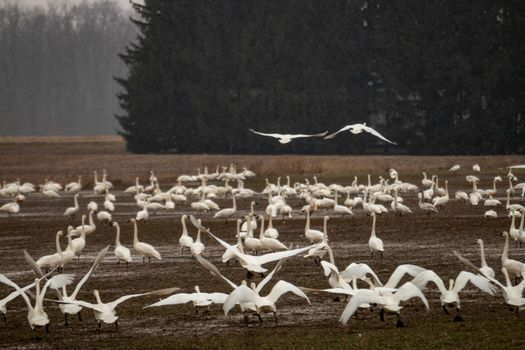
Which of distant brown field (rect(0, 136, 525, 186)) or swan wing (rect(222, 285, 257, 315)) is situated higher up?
swan wing (rect(222, 285, 257, 315))

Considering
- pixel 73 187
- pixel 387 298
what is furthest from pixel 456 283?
pixel 73 187

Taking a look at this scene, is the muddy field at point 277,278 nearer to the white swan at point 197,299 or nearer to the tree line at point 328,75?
the white swan at point 197,299

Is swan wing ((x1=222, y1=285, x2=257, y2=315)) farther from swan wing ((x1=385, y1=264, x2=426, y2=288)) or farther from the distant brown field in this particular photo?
the distant brown field

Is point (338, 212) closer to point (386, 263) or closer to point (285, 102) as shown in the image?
point (386, 263)

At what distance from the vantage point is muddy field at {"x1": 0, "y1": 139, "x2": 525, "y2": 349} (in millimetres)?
12695

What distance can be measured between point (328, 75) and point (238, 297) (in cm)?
5637

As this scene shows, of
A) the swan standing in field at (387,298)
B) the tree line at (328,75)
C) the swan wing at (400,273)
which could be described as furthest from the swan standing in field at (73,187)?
the swan standing in field at (387,298)

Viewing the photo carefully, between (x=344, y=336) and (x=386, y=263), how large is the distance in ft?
20.9

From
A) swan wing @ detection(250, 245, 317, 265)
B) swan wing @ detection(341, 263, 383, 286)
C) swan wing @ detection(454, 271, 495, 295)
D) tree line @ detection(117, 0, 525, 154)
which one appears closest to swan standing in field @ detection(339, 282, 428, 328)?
swan wing @ detection(454, 271, 495, 295)

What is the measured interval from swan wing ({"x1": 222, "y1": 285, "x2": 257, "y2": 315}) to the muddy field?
399 millimetres

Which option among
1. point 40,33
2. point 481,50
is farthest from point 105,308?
point 40,33

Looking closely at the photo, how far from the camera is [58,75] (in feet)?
525

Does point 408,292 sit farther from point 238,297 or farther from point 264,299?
point 238,297

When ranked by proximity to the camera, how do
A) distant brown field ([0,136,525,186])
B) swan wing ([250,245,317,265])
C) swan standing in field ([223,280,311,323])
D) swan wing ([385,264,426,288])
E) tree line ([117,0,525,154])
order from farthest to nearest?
tree line ([117,0,525,154]) < distant brown field ([0,136,525,186]) < swan wing ([250,245,317,265]) < swan wing ([385,264,426,288]) < swan standing in field ([223,280,311,323])
